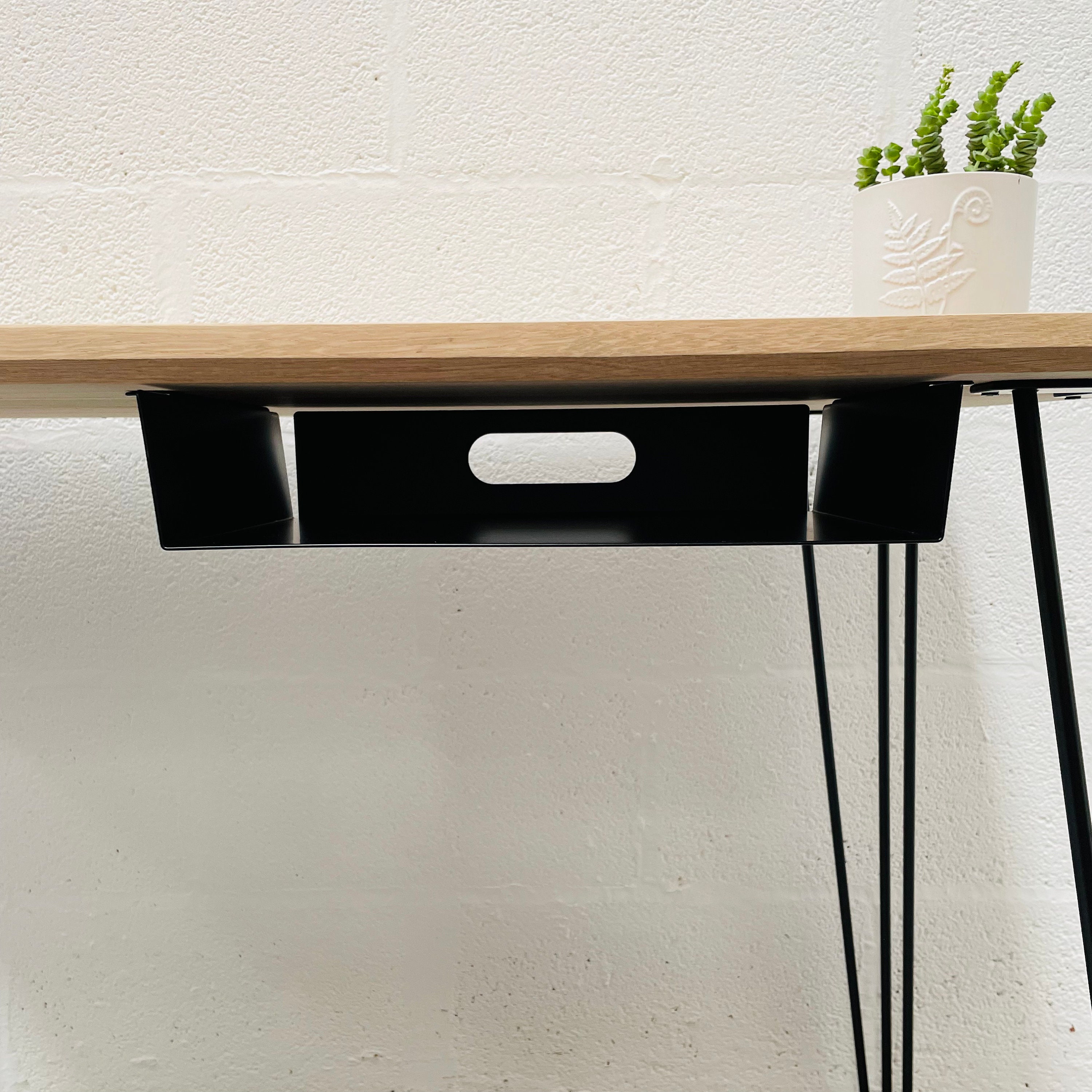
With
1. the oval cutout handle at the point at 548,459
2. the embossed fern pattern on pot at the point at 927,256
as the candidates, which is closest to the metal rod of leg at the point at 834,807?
the oval cutout handle at the point at 548,459

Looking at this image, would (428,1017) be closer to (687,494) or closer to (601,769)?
(601,769)

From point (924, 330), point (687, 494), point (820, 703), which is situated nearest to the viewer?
point (924, 330)

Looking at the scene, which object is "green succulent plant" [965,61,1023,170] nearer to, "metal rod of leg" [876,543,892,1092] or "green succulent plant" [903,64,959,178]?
"green succulent plant" [903,64,959,178]

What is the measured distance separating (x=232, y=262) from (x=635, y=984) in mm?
863

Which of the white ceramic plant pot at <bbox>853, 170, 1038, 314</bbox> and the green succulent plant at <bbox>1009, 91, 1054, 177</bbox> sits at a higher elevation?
the green succulent plant at <bbox>1009, 91, 1054, 177</bbox>

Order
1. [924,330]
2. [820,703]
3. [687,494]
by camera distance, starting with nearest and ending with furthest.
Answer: [924,330] < [687,494] < [820,703]

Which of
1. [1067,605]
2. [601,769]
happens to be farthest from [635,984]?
[1067,605]

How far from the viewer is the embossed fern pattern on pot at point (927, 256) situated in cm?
58

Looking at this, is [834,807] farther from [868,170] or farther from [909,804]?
[868,170]

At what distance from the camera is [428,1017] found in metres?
0.98

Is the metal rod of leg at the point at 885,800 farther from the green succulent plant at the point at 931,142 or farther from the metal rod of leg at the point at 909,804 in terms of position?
the green succulent plant at the point at 931,142

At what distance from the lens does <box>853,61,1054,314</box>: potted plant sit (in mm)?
579

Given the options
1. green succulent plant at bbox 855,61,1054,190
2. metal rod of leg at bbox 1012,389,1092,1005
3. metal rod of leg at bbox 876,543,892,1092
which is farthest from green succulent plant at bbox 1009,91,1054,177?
metal rod of leg at bbox 876,543,892,1092

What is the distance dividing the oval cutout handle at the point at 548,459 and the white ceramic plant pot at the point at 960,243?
38 centimetres
